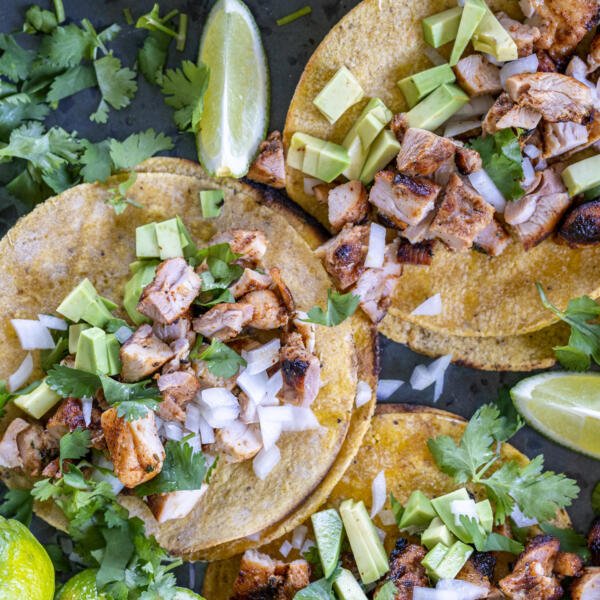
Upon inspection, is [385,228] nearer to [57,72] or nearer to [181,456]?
[181,456]

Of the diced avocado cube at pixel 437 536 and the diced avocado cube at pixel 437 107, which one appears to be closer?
the diced avocado cube at pixel 437 107

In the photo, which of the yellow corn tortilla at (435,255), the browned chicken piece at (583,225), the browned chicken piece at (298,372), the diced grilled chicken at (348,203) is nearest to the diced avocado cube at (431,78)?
the yellow corn tortilla at (435,255)

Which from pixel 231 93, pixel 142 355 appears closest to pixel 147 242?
pixel 142 355

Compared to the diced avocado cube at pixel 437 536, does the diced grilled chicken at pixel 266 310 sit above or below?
above

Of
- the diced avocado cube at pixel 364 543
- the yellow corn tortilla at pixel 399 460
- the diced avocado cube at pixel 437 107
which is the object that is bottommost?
the diced avocado cube at pixel 364 543

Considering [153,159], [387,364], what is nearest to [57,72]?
[153,159]

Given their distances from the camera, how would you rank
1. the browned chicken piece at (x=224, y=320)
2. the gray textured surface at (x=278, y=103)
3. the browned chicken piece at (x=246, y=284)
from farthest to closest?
the gray textured surface at (x=278, y=103) → the browned chicken piece at (x=246, y=284) → the browned chicken piece at (x=224, y=320)


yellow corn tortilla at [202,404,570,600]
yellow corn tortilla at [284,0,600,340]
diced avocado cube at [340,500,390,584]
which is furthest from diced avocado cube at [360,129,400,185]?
diced avocado cube at [340,500,390,584]

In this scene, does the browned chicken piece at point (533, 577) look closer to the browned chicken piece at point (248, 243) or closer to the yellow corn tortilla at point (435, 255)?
the yellow corn tortilla at point (435, 255)
